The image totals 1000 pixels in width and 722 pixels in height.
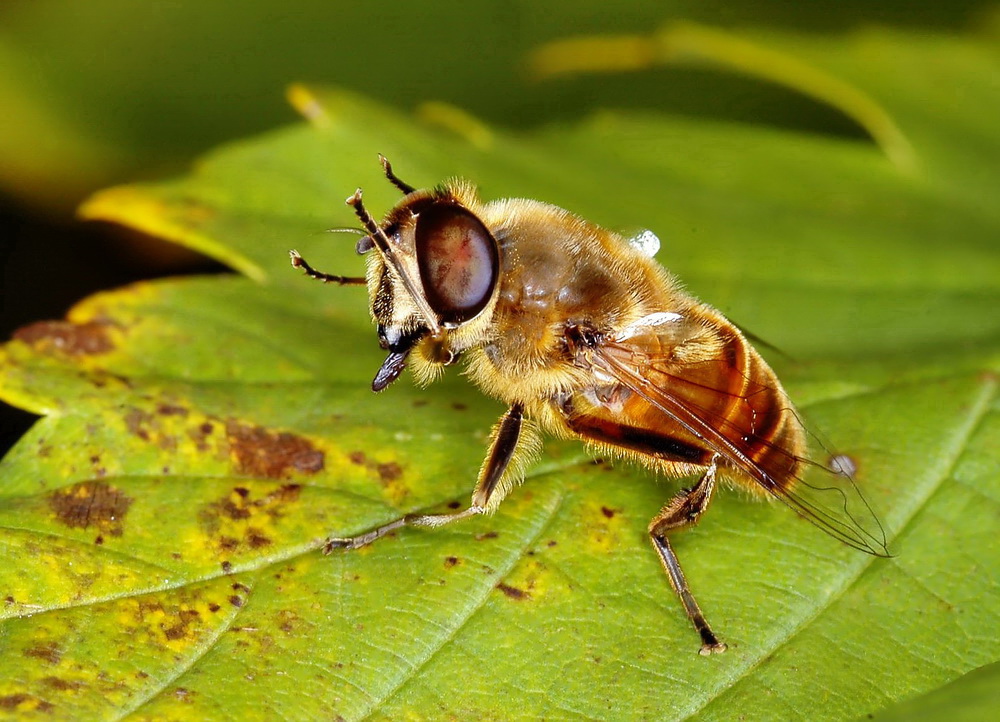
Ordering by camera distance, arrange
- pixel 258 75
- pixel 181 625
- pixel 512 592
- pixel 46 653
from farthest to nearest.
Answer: pixel 258 75, pixel 512 592, pixel 181 625, pixel 46 653

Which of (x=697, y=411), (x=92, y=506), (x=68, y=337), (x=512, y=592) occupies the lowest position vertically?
(x=512, y=592)

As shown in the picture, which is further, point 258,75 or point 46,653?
point 258,75

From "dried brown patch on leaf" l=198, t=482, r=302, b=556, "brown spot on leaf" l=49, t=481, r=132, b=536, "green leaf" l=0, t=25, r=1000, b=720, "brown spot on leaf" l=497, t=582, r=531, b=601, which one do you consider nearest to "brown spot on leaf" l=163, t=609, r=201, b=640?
"green leaf" l=0, t=25, r=1000, b=720

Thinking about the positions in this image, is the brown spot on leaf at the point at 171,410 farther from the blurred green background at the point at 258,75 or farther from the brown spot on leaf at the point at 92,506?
the blurred green background at the point at 258,75

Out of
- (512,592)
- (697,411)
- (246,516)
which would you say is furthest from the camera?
(697,411)

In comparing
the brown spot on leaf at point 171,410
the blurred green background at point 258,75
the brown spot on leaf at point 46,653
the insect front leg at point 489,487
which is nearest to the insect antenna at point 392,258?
the insect front leg at point 489,487

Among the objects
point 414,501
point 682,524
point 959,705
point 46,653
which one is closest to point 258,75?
point 414,501

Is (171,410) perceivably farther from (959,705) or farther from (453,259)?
(959,705)
